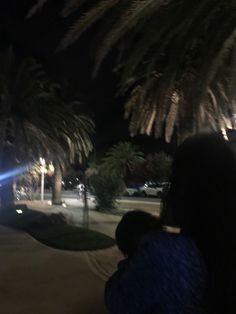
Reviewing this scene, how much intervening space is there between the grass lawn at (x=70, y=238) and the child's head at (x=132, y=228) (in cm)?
1229

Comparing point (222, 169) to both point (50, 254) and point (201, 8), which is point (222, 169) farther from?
point (50, 254)

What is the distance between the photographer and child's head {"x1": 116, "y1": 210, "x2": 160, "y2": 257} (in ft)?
7.02

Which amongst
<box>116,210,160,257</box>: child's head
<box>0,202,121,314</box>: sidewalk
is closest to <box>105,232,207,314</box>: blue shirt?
<box>116,210,160,257</box>: child's head

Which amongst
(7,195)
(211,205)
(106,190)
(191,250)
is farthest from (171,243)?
(106,190)

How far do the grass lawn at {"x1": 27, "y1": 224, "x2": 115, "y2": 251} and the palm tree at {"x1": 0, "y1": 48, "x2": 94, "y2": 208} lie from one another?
4.90 m

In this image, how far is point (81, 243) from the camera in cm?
1527

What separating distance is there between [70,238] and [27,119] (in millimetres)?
7501

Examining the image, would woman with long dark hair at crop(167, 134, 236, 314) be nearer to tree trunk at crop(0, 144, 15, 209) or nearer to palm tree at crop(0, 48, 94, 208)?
palm tree at crop(0, 48, 94, 208)

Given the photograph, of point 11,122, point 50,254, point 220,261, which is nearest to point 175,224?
point 220,261

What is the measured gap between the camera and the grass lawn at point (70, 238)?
14.9 metres

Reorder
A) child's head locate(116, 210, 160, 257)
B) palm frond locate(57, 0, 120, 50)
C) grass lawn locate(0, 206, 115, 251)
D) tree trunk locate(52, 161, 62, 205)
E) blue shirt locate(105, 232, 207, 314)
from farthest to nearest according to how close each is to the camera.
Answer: tree trunk locate(52, 161, 62, 205) → grass lawn locate(0, 206, 115, 251) → palm frond locate(57, 0, 120, 50) → child's head locate(116, 210, 160, 257) → blue shirt locate(105, 232, 207, 314)

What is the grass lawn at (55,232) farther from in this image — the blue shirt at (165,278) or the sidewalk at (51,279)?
the blue shirt at (165,278)

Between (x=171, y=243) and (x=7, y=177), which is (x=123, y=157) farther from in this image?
(x=171, y=243)

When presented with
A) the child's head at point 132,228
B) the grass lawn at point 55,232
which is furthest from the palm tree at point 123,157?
the child's head at point 132,228
